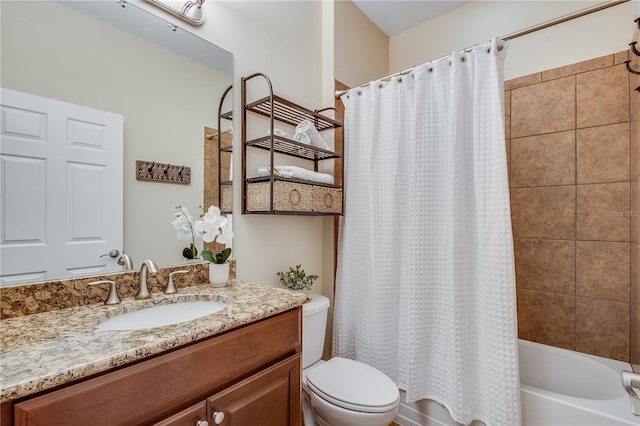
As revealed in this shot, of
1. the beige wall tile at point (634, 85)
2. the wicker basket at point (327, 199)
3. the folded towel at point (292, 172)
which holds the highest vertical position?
the beige wall tile at point (634, 85)

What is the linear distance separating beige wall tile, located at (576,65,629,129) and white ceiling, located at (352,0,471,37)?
1009 millimetres

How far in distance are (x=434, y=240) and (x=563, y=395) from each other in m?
0.95

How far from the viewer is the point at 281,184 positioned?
150 centimetres

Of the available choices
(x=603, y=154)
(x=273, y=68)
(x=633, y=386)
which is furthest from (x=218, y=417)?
(x=603, y=154)

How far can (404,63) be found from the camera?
256cm

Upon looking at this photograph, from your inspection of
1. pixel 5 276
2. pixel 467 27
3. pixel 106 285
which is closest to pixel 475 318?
pixel 106 285

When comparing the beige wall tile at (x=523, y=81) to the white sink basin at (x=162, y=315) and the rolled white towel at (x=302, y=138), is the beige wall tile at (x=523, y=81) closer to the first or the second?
the rolled white towel at (x=302, y=138)

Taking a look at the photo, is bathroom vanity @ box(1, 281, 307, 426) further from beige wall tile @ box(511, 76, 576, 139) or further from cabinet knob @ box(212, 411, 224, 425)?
beige wall tile @ box(511, 76, 576, 139)

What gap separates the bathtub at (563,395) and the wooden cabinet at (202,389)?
0.89 m

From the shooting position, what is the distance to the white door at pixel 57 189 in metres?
0.94

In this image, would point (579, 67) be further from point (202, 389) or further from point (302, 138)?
point (202, 389)

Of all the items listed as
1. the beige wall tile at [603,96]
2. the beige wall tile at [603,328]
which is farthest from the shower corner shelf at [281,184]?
the beige wall tile at [603,328]

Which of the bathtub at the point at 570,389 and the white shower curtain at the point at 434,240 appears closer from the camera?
the bathtub at the point at 570,389

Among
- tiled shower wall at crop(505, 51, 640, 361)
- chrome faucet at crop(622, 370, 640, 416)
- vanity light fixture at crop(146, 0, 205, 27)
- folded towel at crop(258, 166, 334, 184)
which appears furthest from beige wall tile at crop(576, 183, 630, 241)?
vanity light fixture at crop(146, 0, 205, 27)
